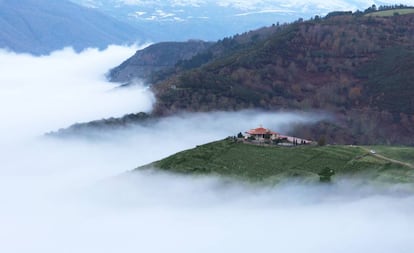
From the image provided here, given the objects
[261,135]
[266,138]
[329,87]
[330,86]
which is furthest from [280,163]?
[330,86]

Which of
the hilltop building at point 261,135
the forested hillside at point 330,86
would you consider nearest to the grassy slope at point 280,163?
the hilltop building at point 261,135

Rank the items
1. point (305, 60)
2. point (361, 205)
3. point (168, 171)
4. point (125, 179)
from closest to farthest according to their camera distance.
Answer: point (361, 205)
point (168, 171)
point (125, 179)
point (305, 60)

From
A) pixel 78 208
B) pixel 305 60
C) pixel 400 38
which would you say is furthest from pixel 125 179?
pixel 400 38

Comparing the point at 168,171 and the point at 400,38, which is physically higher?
the point at 400,38

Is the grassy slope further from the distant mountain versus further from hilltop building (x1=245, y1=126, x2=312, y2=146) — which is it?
the distant mountain

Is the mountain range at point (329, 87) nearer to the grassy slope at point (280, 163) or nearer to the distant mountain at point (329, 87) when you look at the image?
the distant mountain at point (329, 87)

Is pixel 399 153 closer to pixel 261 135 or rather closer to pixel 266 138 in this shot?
pixel 266 138

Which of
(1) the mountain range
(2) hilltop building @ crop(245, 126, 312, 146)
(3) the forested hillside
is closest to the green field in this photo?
(2) hilltop building @ crop(245, 126, 312, 146)

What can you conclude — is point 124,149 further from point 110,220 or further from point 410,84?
point 110,220
